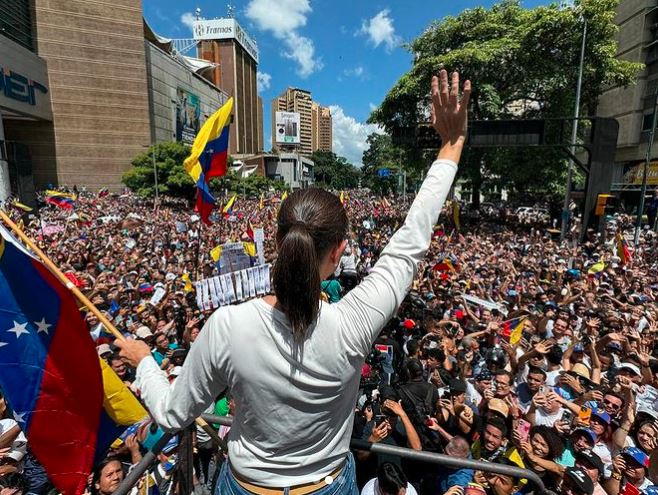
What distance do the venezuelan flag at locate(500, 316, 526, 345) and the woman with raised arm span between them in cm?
530

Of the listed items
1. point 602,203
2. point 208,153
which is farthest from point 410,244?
point 602,203

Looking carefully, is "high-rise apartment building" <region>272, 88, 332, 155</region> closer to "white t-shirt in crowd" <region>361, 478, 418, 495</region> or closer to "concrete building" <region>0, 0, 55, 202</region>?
"concrete building" <region>0, 0, 55, 202</region>

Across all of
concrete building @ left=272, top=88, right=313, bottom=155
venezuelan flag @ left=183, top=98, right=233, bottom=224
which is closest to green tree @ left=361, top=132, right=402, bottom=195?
venezuelan flag @ left=183, top=98, right=233, bottom=224

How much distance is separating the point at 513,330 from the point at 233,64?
10650 cm

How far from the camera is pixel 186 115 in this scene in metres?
60.4

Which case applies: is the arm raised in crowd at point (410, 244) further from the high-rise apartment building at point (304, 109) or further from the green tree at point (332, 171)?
the high-rise apartment building at point (304, 109)

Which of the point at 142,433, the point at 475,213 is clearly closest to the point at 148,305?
the point at 142,433

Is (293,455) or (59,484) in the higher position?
(293,455)

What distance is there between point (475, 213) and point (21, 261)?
27.6 meters

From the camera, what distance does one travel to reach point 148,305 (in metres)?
7.93

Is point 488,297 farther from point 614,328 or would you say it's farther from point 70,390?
point 70,390

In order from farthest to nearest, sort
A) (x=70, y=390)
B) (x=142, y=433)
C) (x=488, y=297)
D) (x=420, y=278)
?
(x=420, y=278) → (x=488, y=297) → (x=142, y=433) → (x=70, y=390)

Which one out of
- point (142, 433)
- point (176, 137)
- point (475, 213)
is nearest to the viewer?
point (142, 433)

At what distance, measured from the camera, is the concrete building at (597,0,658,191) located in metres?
28.7
